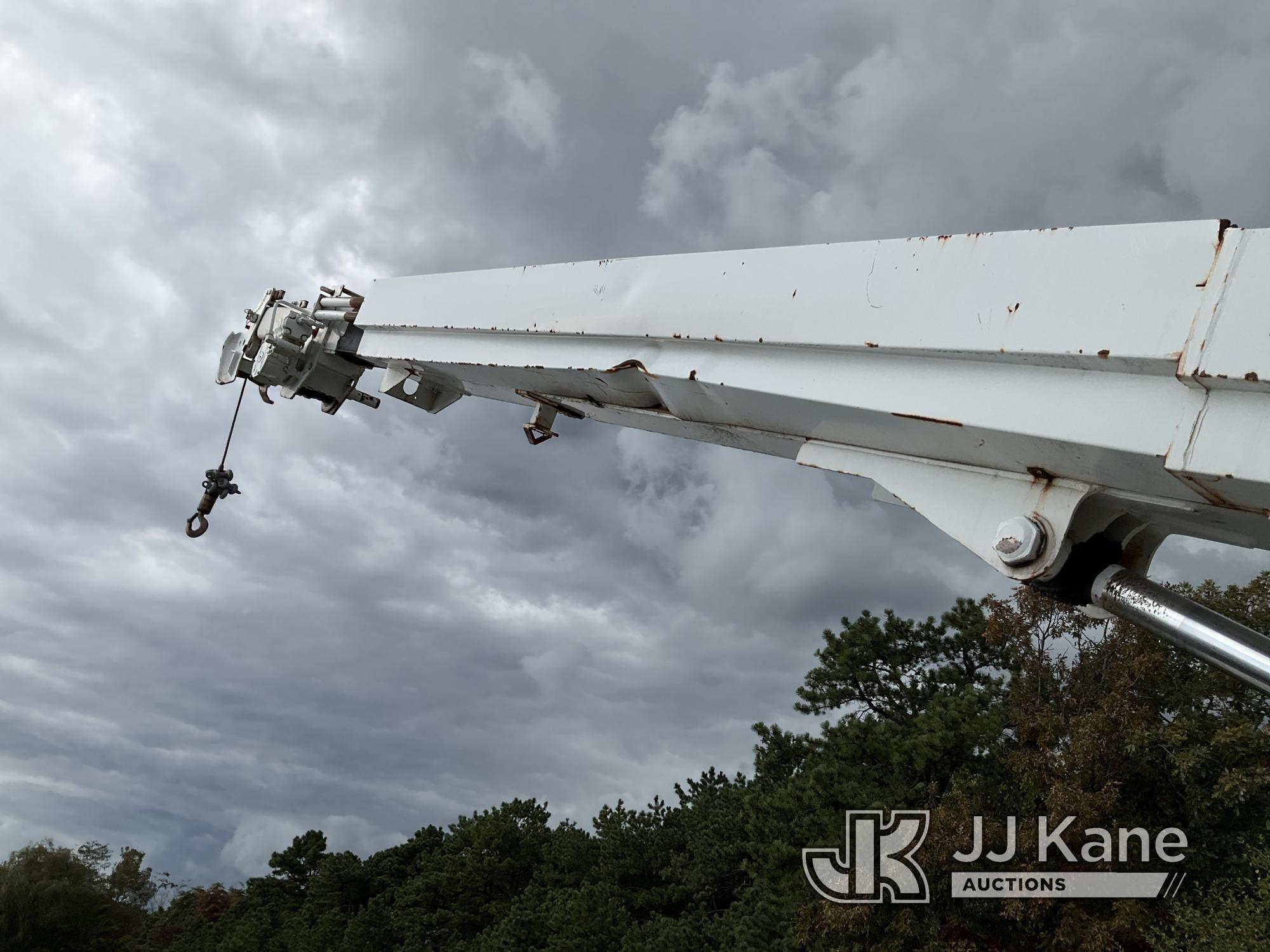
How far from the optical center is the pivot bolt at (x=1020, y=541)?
162 centimetres

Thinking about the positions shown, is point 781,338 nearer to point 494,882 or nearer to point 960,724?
point 960,724

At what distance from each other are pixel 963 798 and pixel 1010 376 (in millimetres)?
12452

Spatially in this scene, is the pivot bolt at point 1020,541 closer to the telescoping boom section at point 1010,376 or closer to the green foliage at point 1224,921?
the telescoping boom section at point 1010,376

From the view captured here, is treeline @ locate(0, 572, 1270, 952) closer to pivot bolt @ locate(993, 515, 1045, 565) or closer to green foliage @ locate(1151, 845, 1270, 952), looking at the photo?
green foliage @ locate(1151, 845, 1270, 952)

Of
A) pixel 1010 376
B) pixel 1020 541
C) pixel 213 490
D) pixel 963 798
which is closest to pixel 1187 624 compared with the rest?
pixel 1020 541

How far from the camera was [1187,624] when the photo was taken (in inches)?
63.4

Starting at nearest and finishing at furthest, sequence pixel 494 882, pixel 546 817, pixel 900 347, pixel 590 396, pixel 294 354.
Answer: pixel 900 347, pixel 590 396, pixel 294 354, pixel 494 882, pixel 546 817

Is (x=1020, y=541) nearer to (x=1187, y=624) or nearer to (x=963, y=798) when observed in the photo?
(x=1187, y=624)

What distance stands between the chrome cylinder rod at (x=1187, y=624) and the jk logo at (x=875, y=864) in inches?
438

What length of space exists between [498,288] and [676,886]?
63.9 ft

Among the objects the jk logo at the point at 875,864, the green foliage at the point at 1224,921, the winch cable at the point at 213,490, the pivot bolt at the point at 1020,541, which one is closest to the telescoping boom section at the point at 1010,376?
the pivot bolt at the point at 1020,541

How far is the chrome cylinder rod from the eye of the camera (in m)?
1.52

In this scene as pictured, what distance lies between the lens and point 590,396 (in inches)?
111

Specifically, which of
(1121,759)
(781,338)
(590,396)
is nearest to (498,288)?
(590,396)
